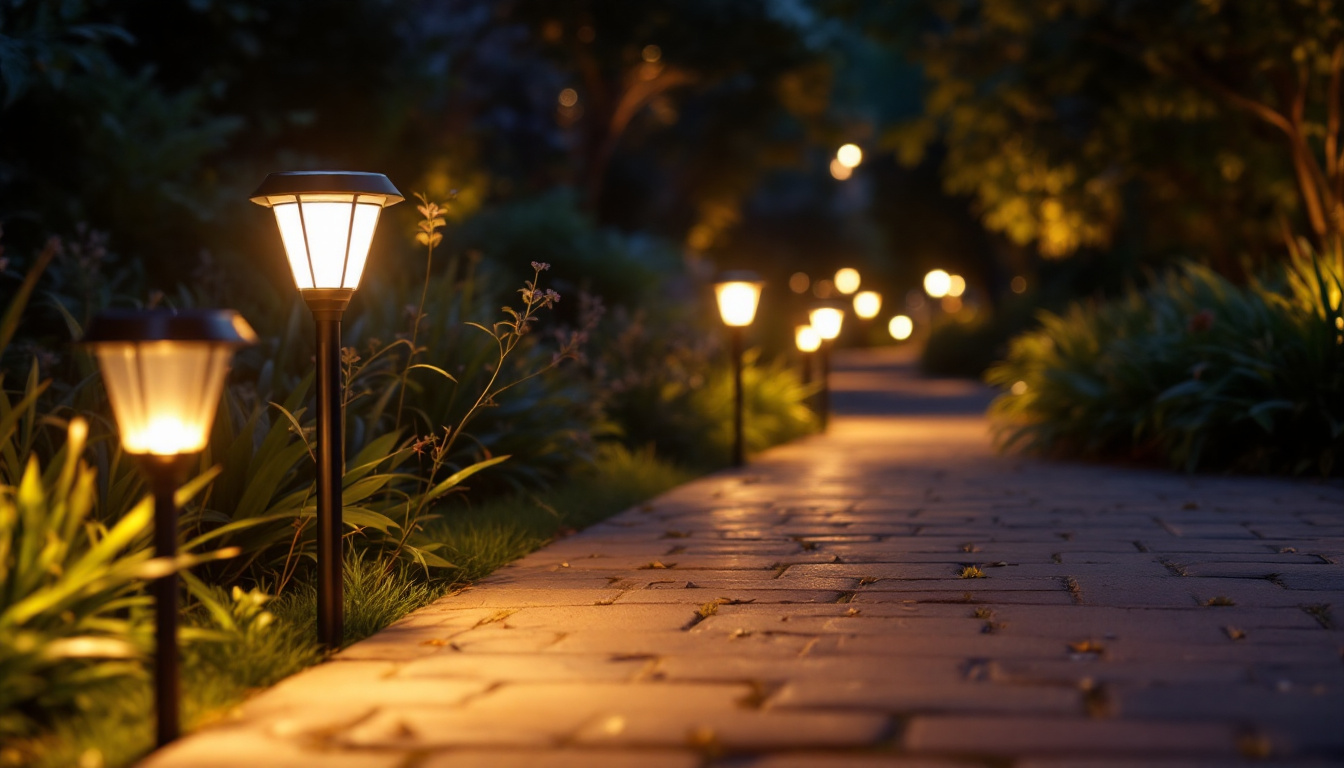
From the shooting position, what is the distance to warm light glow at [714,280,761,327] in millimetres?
10883

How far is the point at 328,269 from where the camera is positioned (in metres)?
4.59

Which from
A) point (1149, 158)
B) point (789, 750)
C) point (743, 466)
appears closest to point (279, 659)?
point (789, 750)

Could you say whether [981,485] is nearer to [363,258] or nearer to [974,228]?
[363,258]

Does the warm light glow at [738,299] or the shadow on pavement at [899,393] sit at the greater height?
the warm light glow at [738,299]

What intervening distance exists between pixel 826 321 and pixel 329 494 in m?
11.8

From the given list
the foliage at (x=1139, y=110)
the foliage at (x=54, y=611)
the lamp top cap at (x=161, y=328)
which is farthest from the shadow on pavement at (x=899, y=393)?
the lamp top cap at (x=161, y=328)

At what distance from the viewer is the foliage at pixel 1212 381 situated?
9.41 m

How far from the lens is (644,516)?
26.0 ft

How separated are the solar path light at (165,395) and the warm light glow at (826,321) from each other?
1262 centimetres

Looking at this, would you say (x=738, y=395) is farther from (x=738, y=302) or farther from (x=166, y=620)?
(x=166, y=620)

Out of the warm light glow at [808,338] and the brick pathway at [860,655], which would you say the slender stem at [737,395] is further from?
the warm light glow at [808,338]

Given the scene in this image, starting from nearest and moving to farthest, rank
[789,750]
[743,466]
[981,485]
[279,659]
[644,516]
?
1. [789,750]
2. [279,659]
3. [644,516]
4. [981,485]
5. [743,466]

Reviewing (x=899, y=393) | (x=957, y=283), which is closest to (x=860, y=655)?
(x=899, y=393)

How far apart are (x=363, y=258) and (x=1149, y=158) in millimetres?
14865
